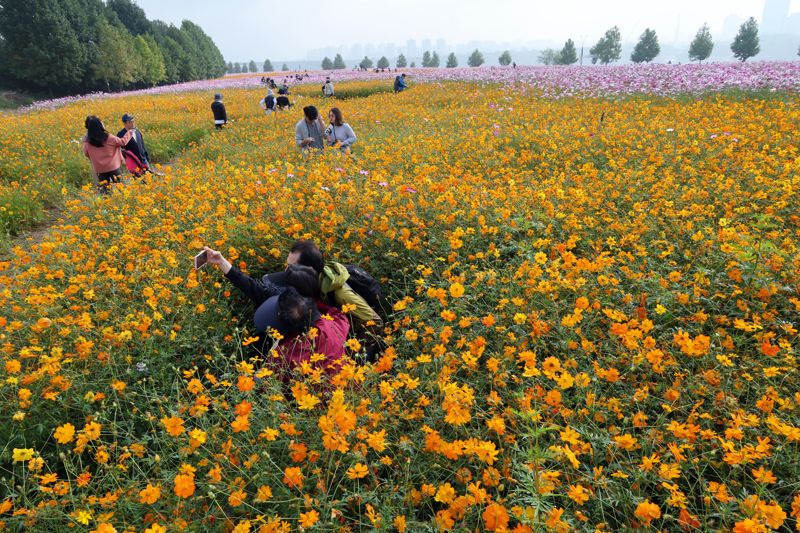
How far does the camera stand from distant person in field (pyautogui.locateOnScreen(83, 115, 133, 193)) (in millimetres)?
6555

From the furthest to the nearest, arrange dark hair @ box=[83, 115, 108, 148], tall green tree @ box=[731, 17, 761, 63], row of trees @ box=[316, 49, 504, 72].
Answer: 1. row of trees @ box=[316, 49, 504, 72]
2. tall green tree @ box=[731, 17, 761, 63]
3. dark hair @ box=[83, 115, 108, 148]

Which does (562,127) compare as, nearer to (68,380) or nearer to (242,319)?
(242,319)

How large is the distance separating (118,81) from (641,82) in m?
48.2

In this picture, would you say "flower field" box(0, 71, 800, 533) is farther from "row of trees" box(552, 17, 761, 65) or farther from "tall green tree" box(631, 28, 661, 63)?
"tall green tree" box(631, 28, 661, 63)

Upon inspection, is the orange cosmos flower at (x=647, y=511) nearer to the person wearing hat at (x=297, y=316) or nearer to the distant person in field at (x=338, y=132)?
the person wearing hat at (x=297, y=316)

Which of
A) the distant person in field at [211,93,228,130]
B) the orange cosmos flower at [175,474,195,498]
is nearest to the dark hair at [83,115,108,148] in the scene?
the distant person in field at [211,93,228,130]

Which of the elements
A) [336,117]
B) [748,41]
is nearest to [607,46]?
[748,41]

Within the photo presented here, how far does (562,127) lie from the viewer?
26.3ft

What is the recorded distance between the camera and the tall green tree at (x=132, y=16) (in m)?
54.8

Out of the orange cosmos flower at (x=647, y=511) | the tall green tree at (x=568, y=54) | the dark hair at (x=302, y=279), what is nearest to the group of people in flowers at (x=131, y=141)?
the dark hair at (x=302, y=279)

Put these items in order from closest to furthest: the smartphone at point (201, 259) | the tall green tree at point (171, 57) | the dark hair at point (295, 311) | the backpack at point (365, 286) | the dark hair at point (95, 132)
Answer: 1. the dark hair at point (295, 311)
2. the smartphone at point (201, 259)
3. the backpack at point (365, 286)
4. the dark hair at point (95, 132)
5. the tall green tree at point (171, 57)

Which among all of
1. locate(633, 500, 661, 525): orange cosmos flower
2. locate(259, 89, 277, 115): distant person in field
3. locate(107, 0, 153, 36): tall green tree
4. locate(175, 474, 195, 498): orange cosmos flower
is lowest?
locate(633, 500, 661, 525): orange cosmos flower

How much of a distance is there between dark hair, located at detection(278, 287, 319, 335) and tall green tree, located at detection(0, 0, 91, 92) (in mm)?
48898

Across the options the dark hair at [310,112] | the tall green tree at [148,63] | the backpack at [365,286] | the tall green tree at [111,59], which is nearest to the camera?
the backpack at [365,286]
